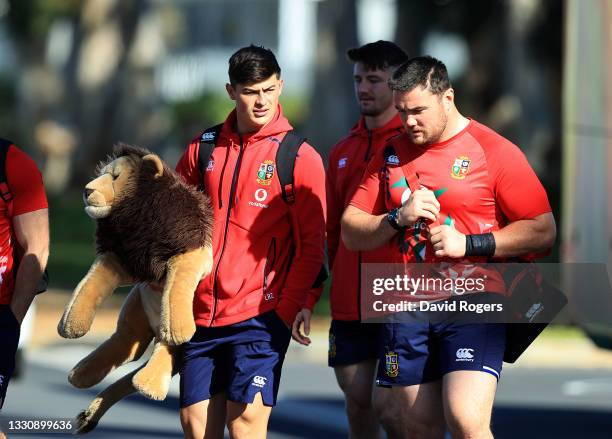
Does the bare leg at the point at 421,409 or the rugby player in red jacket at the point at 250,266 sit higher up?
the rugby player in red jacket at the point at 250,266

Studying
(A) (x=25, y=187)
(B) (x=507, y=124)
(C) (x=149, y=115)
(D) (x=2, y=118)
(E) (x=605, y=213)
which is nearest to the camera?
(A) (x=25, y=187)

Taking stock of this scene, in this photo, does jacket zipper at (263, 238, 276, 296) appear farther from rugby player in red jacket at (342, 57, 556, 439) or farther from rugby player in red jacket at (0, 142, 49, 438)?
rugby player in red jacket at (0, 142, 49, 438)

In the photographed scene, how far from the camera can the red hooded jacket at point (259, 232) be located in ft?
23.8

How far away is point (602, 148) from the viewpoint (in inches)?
427

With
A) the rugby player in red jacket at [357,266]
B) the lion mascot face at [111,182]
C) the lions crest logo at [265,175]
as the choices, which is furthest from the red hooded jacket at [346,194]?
the lion mascot face at [111,182]

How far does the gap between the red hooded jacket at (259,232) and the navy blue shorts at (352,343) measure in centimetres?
83

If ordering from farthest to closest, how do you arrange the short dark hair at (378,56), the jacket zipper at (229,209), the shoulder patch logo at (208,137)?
the short dark hair at (378,56), the shoulder patch logo at (208,137), the jacket zipper at (229,209)

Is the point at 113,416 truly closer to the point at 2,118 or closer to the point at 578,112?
the point at 578,112

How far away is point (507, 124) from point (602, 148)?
2580cm

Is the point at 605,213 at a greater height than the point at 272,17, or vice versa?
the point at 272,17

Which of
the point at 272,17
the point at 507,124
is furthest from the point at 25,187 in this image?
the point at 272,17

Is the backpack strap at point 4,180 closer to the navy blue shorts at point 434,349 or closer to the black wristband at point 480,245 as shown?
the navy blue shorts at point 434,349

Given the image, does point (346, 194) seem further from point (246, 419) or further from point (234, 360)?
point (246, 419)

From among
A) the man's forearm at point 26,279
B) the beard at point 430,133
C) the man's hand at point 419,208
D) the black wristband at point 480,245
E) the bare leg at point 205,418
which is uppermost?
the beard at point 430,133
